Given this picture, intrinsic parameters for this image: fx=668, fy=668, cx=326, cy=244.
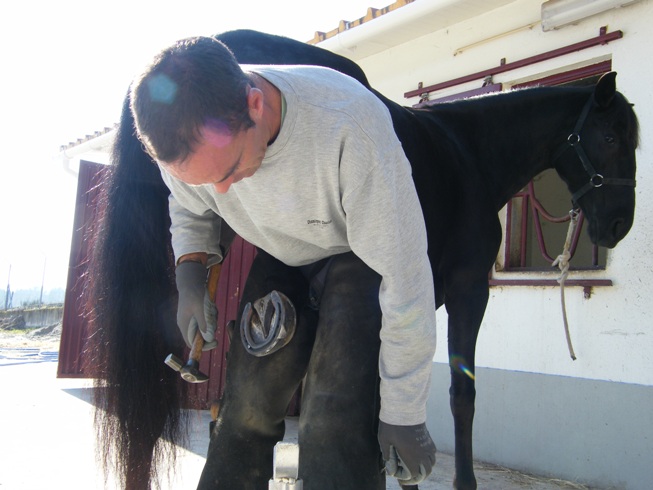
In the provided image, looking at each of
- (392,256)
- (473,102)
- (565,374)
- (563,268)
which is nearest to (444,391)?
(565,374)

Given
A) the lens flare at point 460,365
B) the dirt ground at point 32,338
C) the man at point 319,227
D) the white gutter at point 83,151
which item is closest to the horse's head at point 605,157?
the lens flare at point 460,365

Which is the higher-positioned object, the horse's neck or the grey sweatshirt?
the horse's neck

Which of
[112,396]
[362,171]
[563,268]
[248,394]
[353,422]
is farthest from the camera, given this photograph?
[563,268]

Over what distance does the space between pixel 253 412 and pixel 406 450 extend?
1.68 feet

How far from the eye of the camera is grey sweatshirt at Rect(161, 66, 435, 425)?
1599mm

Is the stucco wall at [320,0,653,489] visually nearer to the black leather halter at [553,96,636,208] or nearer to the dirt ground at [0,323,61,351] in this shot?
the black leather halter at [553,96,636,208]

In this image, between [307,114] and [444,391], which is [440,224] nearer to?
[307,114]

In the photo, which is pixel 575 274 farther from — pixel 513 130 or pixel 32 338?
pixel 32 338

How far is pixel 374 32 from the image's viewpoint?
4.85 m

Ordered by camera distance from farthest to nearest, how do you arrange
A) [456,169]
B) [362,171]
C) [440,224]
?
[456,169] → [440,224] → [362,171]

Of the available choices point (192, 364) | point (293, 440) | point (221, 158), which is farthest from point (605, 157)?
point (293, 440)

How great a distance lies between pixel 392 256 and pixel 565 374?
270 cm

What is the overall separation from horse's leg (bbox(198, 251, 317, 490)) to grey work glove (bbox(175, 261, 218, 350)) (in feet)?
0.44

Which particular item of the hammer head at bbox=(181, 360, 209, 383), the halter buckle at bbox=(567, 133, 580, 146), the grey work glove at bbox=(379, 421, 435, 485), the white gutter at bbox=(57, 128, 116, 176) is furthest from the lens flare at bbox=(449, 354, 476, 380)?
the white gutter at bbox=(57, 128, 116, 176)
